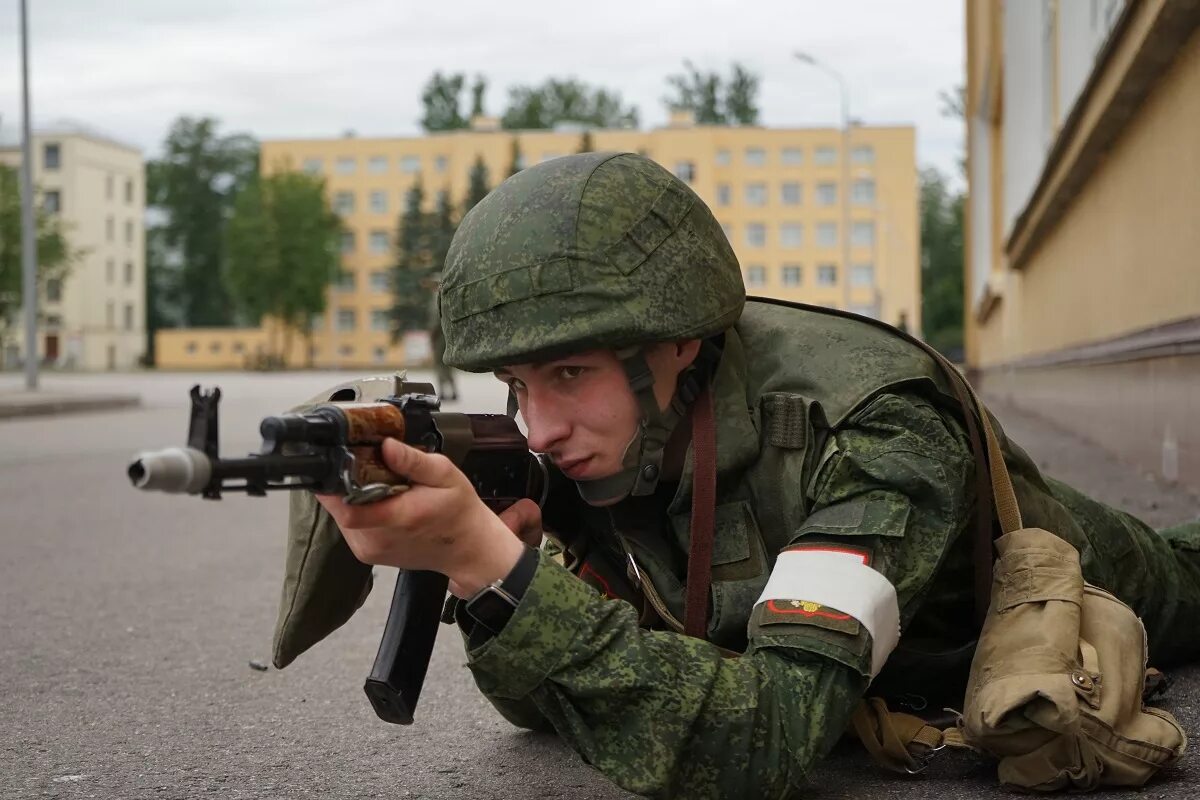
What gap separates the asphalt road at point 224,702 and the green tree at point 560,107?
98.3 meters

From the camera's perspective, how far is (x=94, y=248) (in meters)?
89.4

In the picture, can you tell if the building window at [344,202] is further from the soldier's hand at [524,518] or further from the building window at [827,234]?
the soldier's hand at [524,518]

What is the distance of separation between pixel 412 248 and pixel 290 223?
746 centimetres

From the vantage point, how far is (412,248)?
91188mm

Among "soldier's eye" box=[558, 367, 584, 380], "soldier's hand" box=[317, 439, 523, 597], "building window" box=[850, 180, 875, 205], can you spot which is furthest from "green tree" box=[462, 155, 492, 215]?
"soldier's hand" box=[317, 439, 523, 597]

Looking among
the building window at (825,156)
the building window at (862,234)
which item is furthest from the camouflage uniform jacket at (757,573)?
the building window at (825,156)

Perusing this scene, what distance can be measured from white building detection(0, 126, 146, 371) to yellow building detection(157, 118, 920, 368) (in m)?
3.54

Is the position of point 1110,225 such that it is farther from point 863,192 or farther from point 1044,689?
point 863,192

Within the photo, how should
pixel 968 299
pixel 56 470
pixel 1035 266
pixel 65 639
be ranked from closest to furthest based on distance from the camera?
pixel 65 639
pixel 56 470
pixel 1035 266
pixel 968 299

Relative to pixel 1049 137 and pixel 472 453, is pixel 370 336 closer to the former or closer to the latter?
pixel 1049 137

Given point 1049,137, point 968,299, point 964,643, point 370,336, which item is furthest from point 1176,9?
point 370,336

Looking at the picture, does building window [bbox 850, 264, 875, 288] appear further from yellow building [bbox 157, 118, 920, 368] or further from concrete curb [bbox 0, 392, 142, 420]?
concrete curb [bbox 0, 392, 142, 420]

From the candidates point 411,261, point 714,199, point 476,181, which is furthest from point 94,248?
point 714,199

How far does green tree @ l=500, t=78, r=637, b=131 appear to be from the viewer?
339ft
